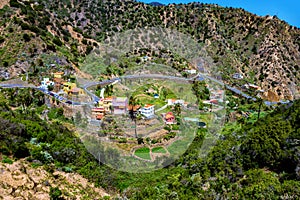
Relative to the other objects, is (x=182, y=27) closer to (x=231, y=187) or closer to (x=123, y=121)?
(x=123, y=121)

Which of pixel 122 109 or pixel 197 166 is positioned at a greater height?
pixel 122 109

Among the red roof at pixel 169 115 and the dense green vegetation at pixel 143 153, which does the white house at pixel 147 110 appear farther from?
the dense green vegetation at pixel 143 153

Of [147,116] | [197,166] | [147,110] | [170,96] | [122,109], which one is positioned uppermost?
[170,96]

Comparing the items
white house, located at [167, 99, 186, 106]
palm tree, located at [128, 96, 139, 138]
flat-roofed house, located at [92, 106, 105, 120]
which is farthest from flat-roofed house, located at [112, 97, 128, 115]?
white house, located at [167, 99, 186, 106]

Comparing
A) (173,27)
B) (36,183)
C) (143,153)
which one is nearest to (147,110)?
(143,153)

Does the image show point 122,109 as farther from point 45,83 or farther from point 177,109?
point 45,83

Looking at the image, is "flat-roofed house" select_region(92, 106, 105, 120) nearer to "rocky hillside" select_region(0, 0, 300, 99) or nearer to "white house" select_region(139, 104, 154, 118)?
"white house" select_region(139, 104, 154, 118)

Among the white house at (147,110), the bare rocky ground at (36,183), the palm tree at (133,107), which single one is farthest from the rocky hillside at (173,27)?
the bare rocky ground at (36,183)
